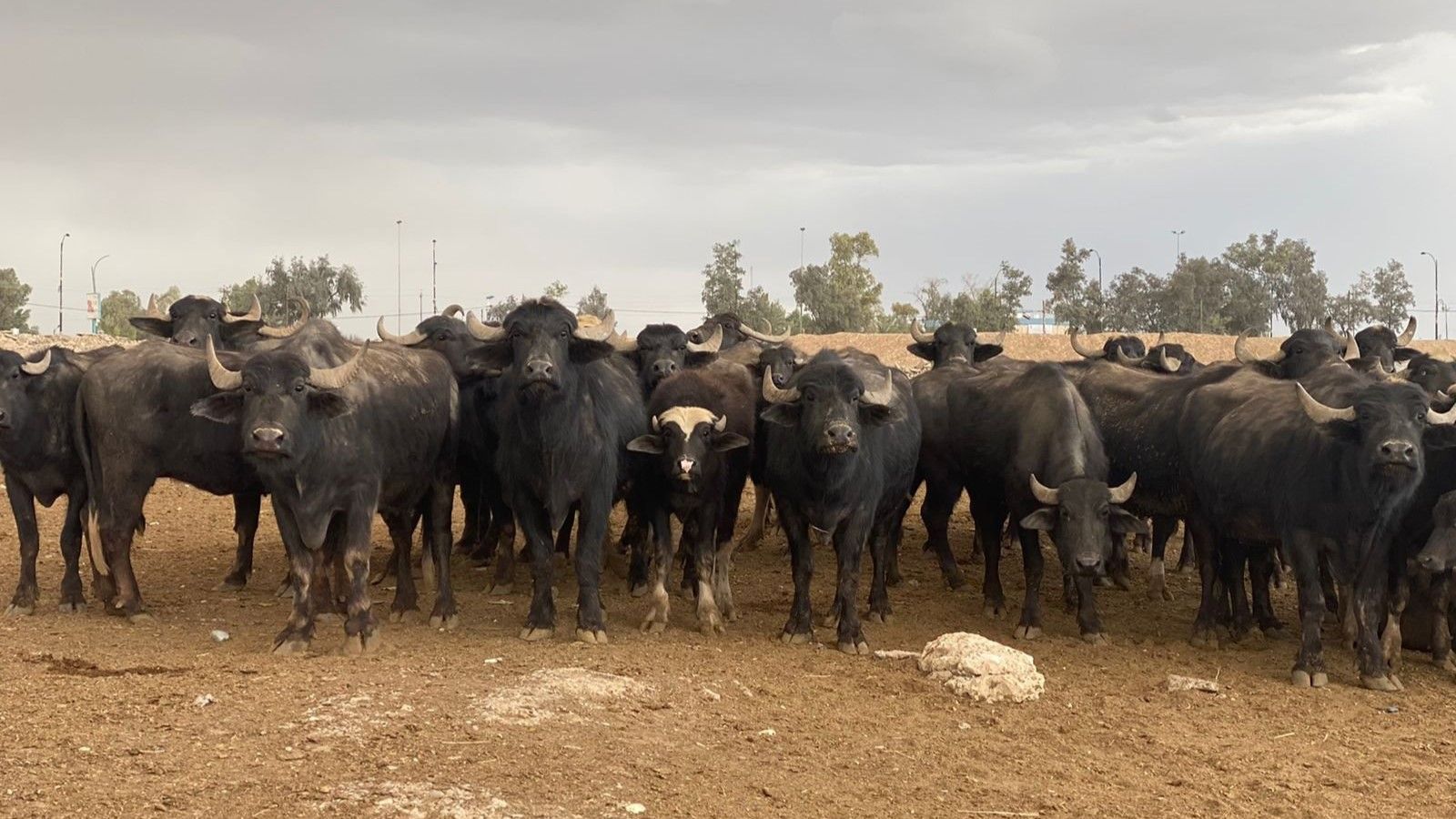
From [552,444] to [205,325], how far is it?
5.85 m

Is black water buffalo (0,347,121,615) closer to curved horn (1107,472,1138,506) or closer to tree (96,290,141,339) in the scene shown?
curved horn (1107,472,1138,506)

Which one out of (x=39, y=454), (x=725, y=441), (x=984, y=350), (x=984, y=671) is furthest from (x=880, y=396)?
(x=39, y=454)

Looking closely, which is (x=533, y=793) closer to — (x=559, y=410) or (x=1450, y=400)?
(x=559, y=410)

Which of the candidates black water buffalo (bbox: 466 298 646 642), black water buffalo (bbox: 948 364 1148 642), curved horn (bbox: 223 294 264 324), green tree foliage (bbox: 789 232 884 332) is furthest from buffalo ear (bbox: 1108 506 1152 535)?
green tree foliage (bbox: 789 232 884 332)

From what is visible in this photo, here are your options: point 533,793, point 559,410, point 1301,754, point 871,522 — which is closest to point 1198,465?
point 871,522

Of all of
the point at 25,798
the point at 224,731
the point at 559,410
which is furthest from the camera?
the point at 559,410

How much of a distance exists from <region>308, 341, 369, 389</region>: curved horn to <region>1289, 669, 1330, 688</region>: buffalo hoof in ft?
23.2

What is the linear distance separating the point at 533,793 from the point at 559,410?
4.16 m

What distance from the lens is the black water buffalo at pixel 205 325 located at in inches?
533

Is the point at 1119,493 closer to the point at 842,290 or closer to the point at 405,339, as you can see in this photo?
the point at 405,339

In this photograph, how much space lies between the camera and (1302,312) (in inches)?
2352

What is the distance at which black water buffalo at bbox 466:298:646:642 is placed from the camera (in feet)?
32.0

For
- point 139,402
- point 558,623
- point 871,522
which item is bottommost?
point 558,623

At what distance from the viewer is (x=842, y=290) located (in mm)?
59312
